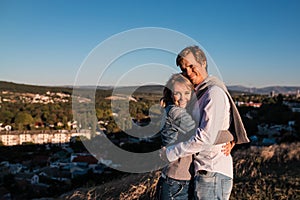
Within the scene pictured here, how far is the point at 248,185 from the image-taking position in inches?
161

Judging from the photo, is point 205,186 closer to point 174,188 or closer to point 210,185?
point 210,185

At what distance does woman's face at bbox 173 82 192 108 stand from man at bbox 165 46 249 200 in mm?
51

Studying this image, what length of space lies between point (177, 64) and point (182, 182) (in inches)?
24.5

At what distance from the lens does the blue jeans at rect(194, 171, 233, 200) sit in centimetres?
180

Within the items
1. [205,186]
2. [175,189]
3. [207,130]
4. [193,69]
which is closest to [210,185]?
[205,186]

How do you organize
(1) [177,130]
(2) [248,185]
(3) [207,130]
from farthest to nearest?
(2) [248,185] < (1) [177,130] < (3) [207,130]

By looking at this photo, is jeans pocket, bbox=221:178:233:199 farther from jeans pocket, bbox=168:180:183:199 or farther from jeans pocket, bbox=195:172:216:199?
jeans pocket, bbox=168:180:183:199

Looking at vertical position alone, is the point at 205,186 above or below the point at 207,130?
below

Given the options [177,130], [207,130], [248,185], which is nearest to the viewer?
[207,130]

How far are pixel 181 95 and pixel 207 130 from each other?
0.24 meters

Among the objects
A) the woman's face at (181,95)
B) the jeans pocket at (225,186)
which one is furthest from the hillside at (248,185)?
the woman's face at (181,95)

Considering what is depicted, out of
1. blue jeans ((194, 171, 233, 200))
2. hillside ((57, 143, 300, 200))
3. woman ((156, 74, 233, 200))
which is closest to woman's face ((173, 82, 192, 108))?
woman ((156, 74, 233, 200))

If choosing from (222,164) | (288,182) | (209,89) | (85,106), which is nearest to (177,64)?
(209,89)

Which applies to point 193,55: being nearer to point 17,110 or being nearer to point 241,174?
point 241,174
